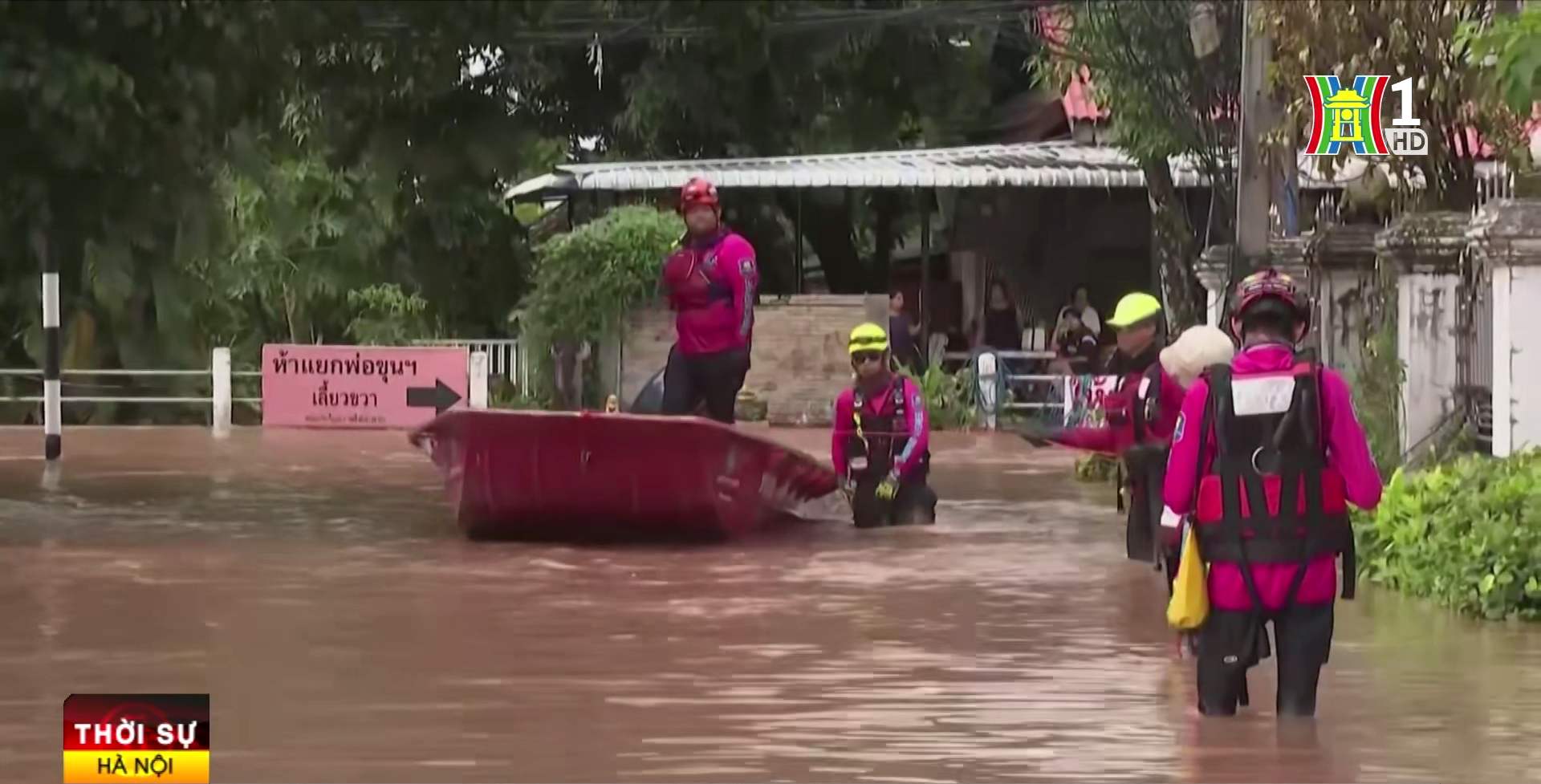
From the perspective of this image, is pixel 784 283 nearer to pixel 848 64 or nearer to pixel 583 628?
pixel 848 64

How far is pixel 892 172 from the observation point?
93.0 feet

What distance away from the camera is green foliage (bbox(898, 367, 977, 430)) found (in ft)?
90.0

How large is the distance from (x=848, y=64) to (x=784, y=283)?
10.9 ft

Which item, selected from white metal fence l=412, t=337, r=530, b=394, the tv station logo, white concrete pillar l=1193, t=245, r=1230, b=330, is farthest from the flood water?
white metal fence l=412, t=337, r=530, b=394

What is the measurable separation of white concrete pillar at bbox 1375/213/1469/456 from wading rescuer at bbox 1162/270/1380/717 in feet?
23.1

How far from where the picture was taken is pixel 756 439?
44.3 feet

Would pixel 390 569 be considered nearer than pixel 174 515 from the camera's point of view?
Yes

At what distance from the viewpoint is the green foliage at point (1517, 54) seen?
11.1 m

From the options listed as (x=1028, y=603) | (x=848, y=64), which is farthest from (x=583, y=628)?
(x=848, y=64)

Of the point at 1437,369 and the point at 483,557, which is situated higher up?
the point at 1437,369

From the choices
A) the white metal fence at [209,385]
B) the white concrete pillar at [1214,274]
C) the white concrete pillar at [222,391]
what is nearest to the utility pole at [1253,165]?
the white concrete pillar at [1214,274]

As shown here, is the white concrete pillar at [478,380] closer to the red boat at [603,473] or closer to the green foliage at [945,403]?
the green foliage at [945,403]

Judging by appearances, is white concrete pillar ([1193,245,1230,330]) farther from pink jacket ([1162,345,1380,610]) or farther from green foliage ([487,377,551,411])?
pink jacket ([1162,345,1380,610])

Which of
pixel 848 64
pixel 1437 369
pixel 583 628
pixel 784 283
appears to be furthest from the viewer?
pixel 784 283
